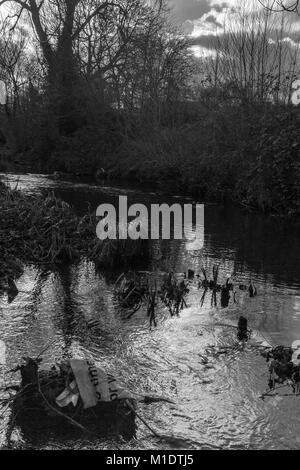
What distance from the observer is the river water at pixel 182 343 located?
12.7 feet

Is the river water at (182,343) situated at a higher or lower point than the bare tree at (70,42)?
lower

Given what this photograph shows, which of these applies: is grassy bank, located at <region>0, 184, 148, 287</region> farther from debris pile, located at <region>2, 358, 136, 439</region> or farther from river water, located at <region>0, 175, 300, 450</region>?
debris pile, located at <region>2, 358, 136, 439</region>

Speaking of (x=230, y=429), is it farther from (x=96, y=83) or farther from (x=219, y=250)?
(x=96, y=83)

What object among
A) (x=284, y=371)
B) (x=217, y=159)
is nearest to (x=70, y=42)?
(x=217, y=159)

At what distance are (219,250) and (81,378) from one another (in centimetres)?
626

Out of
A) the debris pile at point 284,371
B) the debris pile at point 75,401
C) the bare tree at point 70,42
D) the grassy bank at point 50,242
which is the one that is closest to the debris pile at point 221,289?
the grassy bank at point 50,242

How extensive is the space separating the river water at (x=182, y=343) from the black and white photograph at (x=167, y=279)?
2 cm

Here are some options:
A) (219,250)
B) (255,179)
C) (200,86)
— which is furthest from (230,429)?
(200,86)

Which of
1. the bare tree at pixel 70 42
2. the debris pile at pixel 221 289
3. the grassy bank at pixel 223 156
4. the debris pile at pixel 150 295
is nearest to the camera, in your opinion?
the debris pile at pixel 150 295

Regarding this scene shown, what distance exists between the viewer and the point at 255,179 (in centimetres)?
1537

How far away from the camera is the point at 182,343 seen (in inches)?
216

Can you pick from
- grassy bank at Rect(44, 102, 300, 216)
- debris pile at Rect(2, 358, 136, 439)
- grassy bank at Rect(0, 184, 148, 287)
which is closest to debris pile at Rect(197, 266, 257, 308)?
grassy bank at Rect(0, 184, 148, 287)

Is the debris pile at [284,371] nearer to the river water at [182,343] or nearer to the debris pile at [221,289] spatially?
the river water at [182,343]

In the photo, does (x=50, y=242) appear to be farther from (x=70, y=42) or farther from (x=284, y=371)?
(x=70, y=42)
